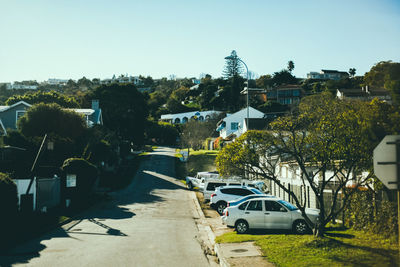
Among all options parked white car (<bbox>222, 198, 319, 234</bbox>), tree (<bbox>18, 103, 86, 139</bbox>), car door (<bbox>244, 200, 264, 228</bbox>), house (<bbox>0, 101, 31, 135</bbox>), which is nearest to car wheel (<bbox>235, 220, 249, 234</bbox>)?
parked white car (<bbox>222, 198, 319, 234</bbox>)

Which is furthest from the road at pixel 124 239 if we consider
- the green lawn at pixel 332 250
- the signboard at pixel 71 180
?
the signboard at pixel 71 180

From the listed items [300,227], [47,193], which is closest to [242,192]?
[300,227]

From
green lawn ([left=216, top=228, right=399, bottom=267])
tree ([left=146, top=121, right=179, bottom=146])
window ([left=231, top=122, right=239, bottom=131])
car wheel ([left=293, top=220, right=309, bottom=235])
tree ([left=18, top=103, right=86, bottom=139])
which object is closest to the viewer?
green lawn ([left=216, top=228, right=399, bottom=267])

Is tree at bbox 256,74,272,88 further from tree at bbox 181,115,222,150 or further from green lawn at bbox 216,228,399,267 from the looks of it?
green lawn at bbox 216,228,399,267

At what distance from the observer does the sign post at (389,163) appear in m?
5.79

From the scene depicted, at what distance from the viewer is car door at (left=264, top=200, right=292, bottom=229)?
18.2 meters

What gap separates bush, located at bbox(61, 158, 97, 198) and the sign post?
89.7ft

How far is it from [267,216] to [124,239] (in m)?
6.50

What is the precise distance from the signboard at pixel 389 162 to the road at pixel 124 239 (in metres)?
8.47

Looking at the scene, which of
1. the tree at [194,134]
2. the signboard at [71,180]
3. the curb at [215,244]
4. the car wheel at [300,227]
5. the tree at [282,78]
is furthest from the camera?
the tree at [282,78]

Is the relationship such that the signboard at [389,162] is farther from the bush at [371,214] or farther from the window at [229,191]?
the window at [229,191]

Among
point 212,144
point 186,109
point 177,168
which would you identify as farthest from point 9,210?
point 186,109

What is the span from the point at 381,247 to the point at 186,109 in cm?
11590

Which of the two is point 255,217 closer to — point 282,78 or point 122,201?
point 122,201
